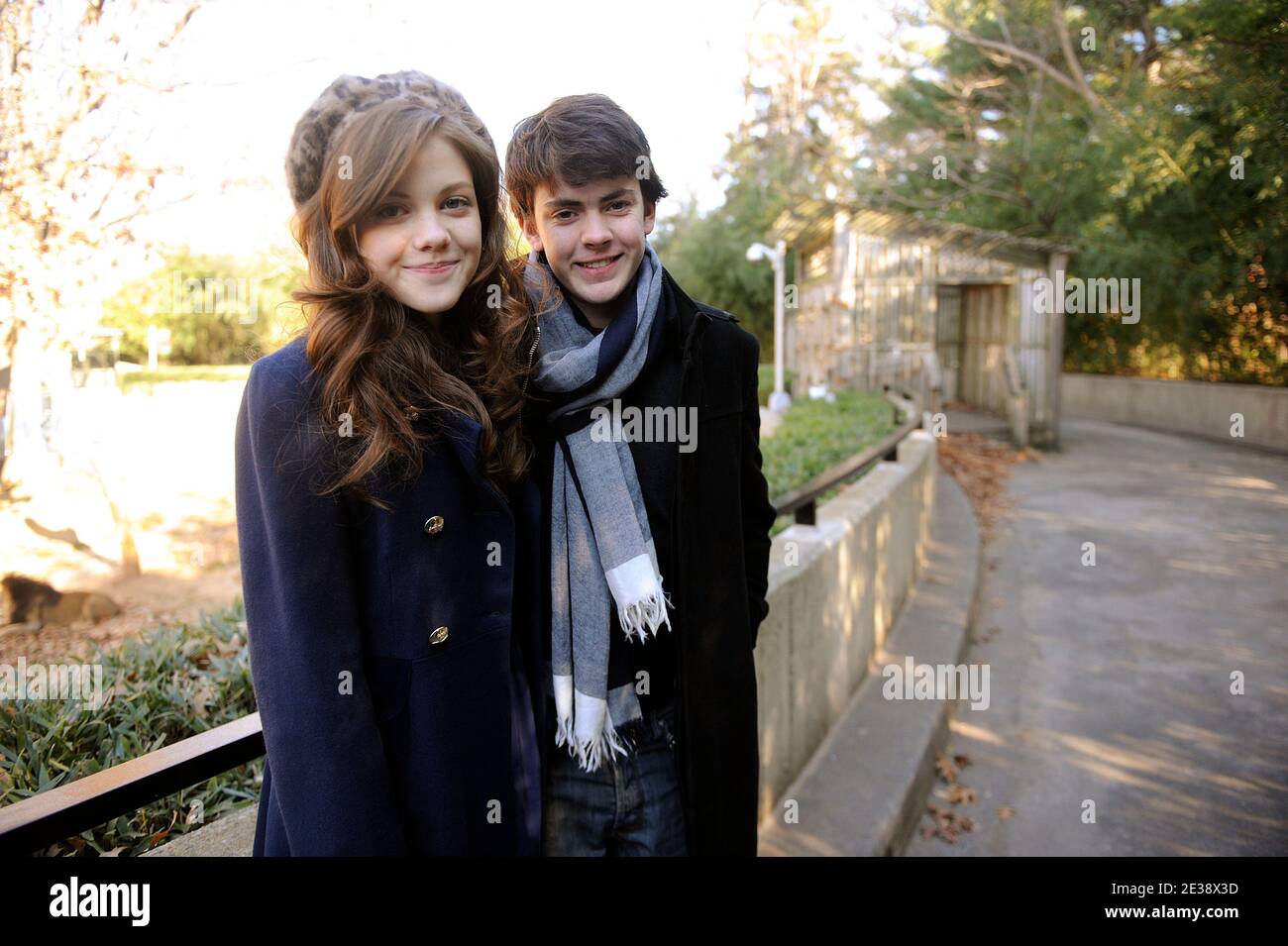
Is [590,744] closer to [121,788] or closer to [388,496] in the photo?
[388,496]

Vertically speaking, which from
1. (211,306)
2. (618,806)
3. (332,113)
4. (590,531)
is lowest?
(618,806)

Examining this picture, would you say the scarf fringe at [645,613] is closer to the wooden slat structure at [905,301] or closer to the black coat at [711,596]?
the black coat at [711,596]

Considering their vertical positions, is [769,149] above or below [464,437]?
above

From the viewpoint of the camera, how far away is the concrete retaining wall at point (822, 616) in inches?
134

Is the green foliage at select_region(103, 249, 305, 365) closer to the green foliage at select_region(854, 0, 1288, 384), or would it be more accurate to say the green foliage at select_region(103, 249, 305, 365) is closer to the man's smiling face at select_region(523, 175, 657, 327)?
the man's smiling face at select_region(523, 175, 657, 327)

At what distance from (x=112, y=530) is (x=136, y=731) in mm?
7200

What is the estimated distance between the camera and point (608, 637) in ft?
5.64

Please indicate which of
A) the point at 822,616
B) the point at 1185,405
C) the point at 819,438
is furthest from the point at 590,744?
the point at 1185,405

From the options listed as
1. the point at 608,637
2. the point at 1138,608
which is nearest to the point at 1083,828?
the point at 608,637

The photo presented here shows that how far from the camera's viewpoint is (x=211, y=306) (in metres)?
13.2

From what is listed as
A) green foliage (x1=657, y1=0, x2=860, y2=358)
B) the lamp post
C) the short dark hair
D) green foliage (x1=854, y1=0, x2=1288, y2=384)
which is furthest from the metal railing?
green foliage (x1=657, y1=0, x2=860, y2=358)
